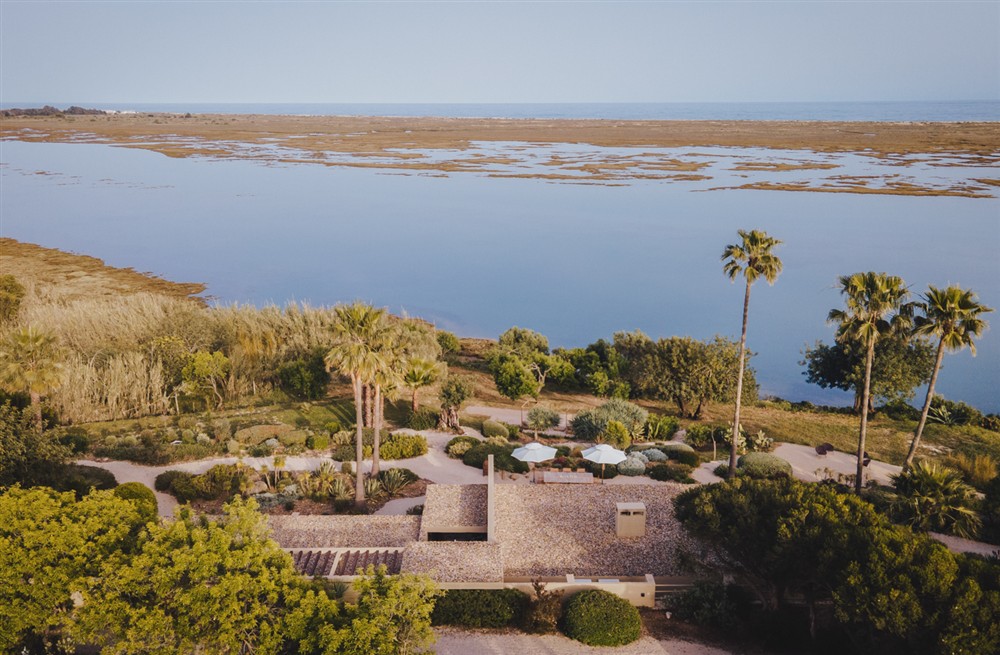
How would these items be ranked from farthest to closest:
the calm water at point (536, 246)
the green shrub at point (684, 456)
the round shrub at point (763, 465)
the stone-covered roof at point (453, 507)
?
the calm water at point (536, 246) < the green shrub at point (684, 456) < the round shrub at point (763, 465) < the stone-covered roof at point (453, 507)

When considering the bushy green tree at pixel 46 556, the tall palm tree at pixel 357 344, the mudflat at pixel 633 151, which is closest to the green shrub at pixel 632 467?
the tall palm tree at pixel 357 344

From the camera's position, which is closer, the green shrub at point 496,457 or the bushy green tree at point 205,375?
the green shrub at point 496,457

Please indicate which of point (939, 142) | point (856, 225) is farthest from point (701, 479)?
point (939, 142)

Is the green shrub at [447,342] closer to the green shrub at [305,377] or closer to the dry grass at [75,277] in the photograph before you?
the green shrub at [305,377]

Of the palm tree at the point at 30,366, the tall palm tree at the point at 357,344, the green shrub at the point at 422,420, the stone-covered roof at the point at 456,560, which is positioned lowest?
the green shrub at the point at 422,420

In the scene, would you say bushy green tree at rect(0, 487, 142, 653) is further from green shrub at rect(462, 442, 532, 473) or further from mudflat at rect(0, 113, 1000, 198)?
mudflat at rect(0, 113, 1000, 198)

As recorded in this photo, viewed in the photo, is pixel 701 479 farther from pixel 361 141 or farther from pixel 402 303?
pixel 361 141

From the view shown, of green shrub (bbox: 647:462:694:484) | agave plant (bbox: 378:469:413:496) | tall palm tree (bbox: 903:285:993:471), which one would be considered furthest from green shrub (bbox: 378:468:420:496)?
tall palm tree (bbox: 903:285:993:471)
